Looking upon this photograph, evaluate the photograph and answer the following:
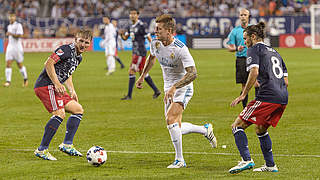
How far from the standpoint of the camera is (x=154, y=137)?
11758 mm

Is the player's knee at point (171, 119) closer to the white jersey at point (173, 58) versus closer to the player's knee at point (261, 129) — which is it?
the white jersey at point (173, 58)

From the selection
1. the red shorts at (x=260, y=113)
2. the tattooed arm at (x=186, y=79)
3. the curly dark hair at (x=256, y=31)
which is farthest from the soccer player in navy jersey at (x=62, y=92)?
the red shorts at (x=260, y=113)

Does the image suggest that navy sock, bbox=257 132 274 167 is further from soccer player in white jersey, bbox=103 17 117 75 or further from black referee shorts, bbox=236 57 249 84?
soccer player in white jersey, bbox=103 17 117 75

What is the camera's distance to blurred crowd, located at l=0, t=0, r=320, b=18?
48.8 metres

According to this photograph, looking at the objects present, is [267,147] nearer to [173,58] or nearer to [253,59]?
[253,59]

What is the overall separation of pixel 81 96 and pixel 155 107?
3.45 m

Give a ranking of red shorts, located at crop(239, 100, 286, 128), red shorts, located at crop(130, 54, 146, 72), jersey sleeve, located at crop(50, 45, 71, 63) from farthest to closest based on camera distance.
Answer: red shorts, located at crop(130, 54, 146, 72), jersey sleeve, located at crop(50, 45, 71, 63), red shorts, located at crop(239, 100, 286, 128)

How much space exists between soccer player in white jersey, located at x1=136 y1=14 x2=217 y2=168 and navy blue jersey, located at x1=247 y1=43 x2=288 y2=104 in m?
0.95

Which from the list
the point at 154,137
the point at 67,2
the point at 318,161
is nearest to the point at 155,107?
the point at 154,137

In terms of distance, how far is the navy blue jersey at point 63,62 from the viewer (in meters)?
9.32

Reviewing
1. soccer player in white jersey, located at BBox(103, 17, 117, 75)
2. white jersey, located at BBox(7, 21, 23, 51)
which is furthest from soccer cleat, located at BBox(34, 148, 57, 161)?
soccer player in white jersey, located at BBox(103, 17, 117, 75)

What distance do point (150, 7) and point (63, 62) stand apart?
136 feet

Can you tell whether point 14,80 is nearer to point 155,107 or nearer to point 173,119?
point 155,107

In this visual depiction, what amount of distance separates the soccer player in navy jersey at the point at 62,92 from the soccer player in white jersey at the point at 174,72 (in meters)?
1.11
